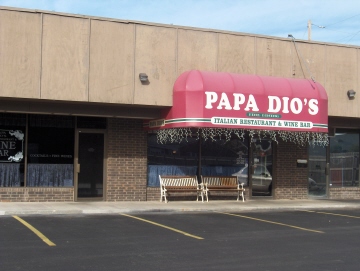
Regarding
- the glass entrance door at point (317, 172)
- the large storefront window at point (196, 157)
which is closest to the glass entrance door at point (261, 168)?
the large storefront window at point (196, 157)

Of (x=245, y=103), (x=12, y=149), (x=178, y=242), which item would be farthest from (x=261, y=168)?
(x=178, y=242)

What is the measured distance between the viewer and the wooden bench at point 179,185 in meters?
19.9

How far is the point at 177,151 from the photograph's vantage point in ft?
67.5

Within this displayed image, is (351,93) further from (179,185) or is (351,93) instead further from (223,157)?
(179,185)

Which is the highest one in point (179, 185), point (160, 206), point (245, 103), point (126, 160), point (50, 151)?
point (245, 103)

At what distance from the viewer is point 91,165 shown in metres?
19.5

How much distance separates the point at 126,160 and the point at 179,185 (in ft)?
7.04

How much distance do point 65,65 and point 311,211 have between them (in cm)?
900

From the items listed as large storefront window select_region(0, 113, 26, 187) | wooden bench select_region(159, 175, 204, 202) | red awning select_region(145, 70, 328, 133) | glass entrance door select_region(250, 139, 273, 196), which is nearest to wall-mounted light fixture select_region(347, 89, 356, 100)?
red awning select_region(145, 70, 328, 133)

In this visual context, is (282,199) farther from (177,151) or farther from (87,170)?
(87,170)

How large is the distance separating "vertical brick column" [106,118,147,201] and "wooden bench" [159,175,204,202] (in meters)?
0.67

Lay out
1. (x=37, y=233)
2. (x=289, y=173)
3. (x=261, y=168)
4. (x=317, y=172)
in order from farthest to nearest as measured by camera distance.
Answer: (x=317, y=172), (x=289, y=173), (x=261, y=168), (x=37, y=233)

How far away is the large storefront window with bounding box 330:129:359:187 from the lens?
2312 cm

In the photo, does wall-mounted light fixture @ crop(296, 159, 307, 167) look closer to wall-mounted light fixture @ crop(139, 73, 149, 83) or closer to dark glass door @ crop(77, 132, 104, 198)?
wall-mounted light fixture @ crop(139, 73, 149, 83)
